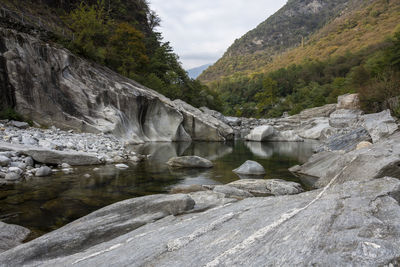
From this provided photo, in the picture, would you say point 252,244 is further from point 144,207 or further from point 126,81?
point 126,81

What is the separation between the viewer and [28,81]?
1546 cm

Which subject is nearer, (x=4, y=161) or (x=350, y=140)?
(x=4, y=161)

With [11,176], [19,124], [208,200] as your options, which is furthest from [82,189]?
[19,124]

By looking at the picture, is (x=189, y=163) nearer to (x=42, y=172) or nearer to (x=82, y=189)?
(x=82, y=189)

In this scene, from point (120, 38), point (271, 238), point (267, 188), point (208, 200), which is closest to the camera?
point (271, 238)

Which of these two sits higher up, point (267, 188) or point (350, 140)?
point (350, 140)

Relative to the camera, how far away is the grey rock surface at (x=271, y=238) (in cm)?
226

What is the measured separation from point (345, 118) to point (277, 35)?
132 metres

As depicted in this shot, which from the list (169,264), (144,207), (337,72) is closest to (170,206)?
(144,207)

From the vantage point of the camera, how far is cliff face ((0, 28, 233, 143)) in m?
15.1

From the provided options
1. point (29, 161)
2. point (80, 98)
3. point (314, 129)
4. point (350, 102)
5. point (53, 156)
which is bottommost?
point (29, 161)

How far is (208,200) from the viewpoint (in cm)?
536

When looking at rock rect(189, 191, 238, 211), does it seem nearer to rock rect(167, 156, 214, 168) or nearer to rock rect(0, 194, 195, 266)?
rock rect(0, 194, 195, 266)

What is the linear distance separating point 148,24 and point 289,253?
50.2 m
